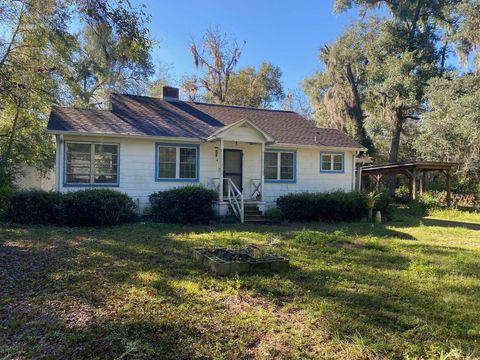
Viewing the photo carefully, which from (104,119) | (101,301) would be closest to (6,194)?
(104,119)

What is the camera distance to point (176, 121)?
1391cm

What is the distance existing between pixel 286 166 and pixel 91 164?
734 cm

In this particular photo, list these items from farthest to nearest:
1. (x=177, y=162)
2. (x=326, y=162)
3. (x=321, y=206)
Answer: (x=326, y=162)
(x=321, y=206)
(x=177, y=162)

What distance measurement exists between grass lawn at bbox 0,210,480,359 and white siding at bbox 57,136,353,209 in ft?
14.5

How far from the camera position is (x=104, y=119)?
12672 millimetres

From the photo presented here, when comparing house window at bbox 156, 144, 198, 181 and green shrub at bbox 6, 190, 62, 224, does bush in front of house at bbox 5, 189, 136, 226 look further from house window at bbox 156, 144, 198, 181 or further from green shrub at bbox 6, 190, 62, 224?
house window at bbox 156, 144, 198, 181

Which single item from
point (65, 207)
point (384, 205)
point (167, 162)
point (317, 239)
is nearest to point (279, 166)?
point (384, 205)

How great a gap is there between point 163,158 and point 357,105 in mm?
16655

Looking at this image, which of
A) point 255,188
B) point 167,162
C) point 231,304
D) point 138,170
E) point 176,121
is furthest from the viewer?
point 255,188

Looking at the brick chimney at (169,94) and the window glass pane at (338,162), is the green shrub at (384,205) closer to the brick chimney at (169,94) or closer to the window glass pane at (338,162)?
the window glass pane at (338,162)

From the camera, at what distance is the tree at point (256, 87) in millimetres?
32781

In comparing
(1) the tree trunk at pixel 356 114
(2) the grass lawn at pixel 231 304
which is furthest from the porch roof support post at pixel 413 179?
(2) the grass lawn at pixel 231 304

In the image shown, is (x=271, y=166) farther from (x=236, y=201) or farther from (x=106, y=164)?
(x=106, y=164)

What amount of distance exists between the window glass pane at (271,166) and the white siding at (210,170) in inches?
11.4
